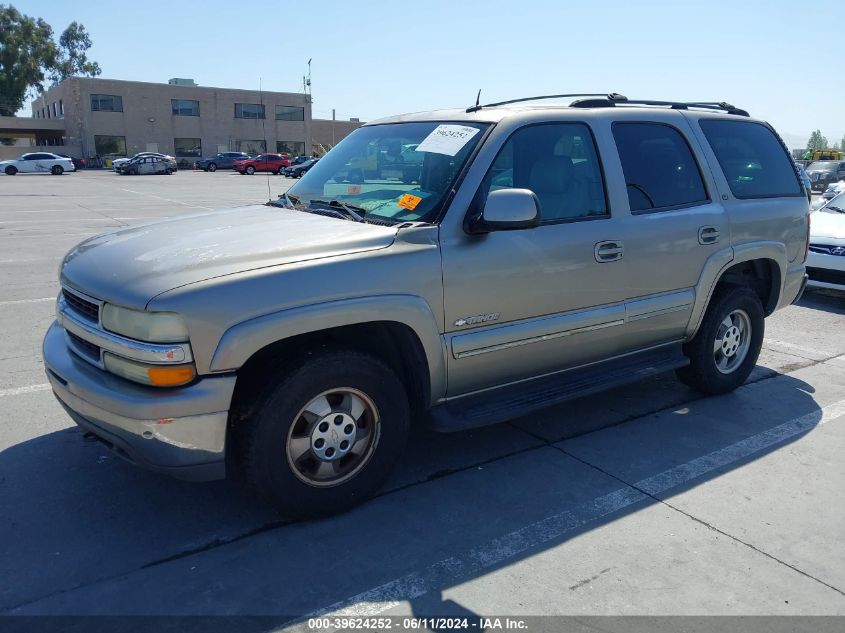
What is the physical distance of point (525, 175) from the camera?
3898 millimetres

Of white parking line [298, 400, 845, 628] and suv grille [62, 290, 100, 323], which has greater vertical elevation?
suv grille [62, 290, 100, 323]

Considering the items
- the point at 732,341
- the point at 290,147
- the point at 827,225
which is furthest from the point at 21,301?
the point at 290,147

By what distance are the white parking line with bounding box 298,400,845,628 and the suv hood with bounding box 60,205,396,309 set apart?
1.47 m

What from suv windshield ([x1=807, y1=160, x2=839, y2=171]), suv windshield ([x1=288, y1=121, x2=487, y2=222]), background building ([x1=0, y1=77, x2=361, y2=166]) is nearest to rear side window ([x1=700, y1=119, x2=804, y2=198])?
suv windshield ([x1=288, y1=121, x2=487, y2=222])

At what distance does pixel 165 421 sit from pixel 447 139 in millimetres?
2142

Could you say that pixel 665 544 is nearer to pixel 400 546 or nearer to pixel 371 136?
pixel 400 546

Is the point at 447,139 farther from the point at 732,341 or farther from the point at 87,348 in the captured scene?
the point at 732,341

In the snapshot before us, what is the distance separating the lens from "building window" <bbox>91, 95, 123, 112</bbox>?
58781 mm

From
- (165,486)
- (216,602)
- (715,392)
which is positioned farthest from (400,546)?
(715,392)

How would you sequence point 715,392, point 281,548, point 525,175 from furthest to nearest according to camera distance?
point 715,392 → point 525,175 → point 281,548

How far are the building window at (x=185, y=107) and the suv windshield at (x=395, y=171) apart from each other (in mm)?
64516

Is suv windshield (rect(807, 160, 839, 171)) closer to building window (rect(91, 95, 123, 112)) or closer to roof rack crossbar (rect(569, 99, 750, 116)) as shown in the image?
roof rack crossbar (rect(569, 99, 750, 116))

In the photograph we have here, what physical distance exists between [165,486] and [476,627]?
189cm

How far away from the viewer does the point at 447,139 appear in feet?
12.7
